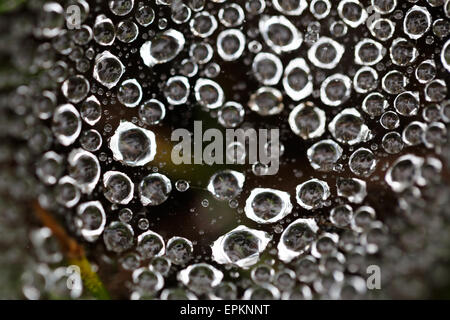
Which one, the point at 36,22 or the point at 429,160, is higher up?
the point at 36,22

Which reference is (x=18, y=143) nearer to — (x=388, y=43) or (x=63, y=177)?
(x=63, y=177)

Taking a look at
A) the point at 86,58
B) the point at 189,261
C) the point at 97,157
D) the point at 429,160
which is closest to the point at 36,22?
the point at 86,58

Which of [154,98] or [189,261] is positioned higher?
[154,98]

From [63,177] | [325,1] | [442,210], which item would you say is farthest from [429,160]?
[63,177]

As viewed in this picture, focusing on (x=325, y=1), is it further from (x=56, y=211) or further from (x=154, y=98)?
(x=56, y=211)
